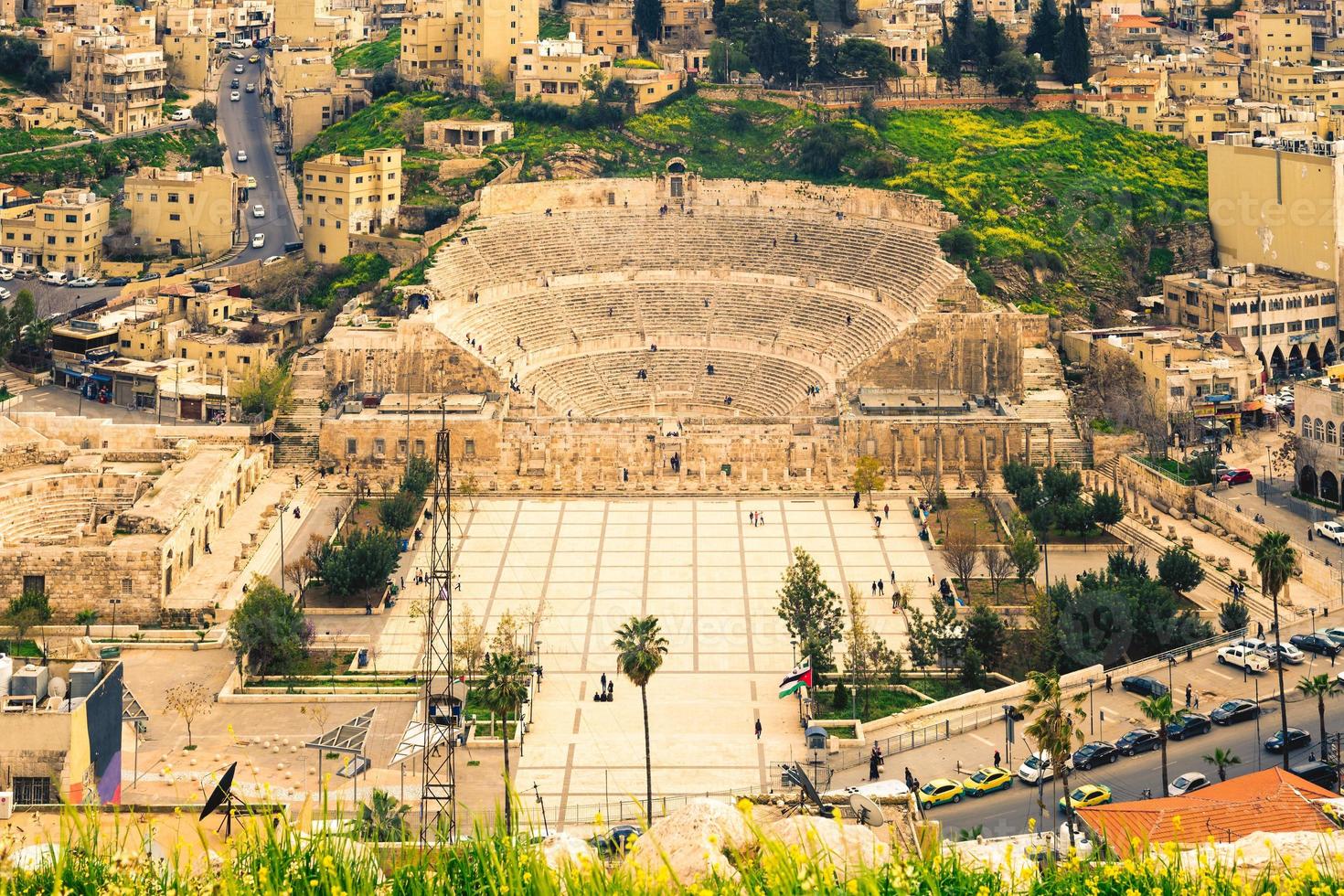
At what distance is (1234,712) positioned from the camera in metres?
61.8

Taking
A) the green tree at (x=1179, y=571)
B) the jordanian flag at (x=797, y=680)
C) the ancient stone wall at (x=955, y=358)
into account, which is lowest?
the jordanian flag at (x=797, y=680)

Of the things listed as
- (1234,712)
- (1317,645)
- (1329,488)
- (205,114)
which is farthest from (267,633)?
(205,114)

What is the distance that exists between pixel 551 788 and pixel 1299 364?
5445 cm

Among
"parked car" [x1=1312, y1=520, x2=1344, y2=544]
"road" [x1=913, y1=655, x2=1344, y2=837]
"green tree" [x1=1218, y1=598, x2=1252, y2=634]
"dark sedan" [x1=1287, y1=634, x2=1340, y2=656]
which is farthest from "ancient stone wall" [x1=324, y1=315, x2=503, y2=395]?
"dark sedan" [x1=1287, y1=634, x2=1340, y2=656]

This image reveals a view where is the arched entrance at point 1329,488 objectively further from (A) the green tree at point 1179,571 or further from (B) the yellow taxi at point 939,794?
(B) the yellow taxi at point 939,794

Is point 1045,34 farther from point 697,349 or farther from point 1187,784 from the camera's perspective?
point 1187,784

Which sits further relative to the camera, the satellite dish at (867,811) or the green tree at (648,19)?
the green tree at (648,19)

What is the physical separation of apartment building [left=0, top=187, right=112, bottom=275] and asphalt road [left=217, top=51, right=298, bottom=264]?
7.50m

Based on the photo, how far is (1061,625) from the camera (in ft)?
224

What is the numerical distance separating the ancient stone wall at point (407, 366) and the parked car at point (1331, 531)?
35.1 meters

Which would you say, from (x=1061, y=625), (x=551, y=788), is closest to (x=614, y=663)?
(x=551, y=788)

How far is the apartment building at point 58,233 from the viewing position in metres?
110

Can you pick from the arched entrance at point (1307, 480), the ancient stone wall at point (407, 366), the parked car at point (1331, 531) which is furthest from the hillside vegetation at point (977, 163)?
the parked car at point (1331, 531)

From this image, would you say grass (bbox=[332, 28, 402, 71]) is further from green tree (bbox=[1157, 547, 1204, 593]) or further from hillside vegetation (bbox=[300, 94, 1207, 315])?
green tree (bbox=[1157, 547, 1204, 593])
